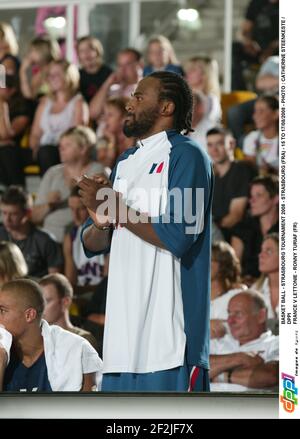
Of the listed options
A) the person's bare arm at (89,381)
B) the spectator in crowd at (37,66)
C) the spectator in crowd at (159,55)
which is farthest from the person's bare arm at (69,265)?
the person's bare arm at (89,381)

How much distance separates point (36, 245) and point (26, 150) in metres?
1.14

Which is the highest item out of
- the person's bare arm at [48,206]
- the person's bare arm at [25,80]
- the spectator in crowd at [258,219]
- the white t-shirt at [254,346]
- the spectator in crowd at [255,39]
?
the spectator in crowd at [255,39]

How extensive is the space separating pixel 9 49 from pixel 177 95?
3.58 metres

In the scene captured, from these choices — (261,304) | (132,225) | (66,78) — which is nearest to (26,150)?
(66,78)

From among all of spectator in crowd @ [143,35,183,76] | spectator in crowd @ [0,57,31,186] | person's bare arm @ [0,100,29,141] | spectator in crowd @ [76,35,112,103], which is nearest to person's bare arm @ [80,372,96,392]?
spectator in crowd @ [0,57,31,186]

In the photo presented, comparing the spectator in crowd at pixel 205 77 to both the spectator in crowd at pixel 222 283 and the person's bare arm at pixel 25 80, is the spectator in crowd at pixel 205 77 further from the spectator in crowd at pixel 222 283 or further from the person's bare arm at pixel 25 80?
the spectator in crowd at pixel 222 283

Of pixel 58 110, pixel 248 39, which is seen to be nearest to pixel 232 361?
pixel 58 110

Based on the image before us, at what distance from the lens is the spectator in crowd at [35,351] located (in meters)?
2.98

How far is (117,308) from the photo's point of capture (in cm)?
281

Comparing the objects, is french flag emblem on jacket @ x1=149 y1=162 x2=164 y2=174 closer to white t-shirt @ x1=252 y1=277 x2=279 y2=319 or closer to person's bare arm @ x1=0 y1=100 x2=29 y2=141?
white t-shirt @ x1=252 y1=277 x2=279 y2=319

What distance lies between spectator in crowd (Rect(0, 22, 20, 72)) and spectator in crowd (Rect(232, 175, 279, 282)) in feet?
5.94

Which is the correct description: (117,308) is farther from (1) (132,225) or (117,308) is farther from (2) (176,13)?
(2) (176,13)

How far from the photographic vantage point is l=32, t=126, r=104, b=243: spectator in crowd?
214 inches

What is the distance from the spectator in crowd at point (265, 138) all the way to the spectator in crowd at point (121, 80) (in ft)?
2.56
